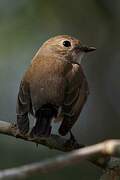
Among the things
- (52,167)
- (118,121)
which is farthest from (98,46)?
(52,167)

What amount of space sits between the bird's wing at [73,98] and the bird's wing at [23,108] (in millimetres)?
283

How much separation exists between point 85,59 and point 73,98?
12.1 ft

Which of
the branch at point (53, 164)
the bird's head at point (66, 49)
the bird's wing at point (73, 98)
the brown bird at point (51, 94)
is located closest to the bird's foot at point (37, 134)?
the brown bird at point (51, 94)

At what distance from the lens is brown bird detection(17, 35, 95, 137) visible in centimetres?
420

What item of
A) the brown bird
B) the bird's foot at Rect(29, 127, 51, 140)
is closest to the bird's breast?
the brown bird

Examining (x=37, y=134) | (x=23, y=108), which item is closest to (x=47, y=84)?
(x=23, y=108)

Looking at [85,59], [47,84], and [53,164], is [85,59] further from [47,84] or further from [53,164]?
[53,164]

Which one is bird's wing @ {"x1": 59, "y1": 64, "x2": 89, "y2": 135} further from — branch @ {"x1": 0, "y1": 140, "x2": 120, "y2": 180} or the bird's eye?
branch @ {"x1": 0, "y1": 140, "x2": 120, "y2": 180}

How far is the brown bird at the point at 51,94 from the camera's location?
4195mm

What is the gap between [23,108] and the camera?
4.38 m

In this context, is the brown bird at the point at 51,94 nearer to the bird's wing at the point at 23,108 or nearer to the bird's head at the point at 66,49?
the bird's wing at the point at 23,108

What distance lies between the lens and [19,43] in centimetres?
737

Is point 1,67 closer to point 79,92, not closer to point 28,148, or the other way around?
point 28,148

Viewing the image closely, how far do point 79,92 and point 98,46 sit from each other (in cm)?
322
